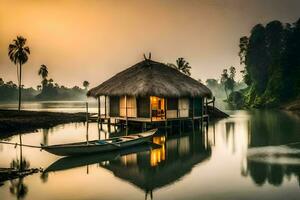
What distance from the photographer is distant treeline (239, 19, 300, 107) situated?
220ft

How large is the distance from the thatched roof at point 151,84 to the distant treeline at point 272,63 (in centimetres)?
3948

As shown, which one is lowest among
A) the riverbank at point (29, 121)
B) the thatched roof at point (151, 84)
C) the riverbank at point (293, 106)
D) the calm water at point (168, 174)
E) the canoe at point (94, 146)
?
the calm water at point (168, 174)

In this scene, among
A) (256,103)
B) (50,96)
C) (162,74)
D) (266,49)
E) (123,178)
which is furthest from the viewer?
(50,96)

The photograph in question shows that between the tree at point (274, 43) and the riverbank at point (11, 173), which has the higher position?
the tree at point (274, 43)

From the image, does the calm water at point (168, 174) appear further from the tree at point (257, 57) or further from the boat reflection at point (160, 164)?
the tree at point (257, 57)

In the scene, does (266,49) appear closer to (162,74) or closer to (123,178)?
(162,74)

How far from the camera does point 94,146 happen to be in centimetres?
1825

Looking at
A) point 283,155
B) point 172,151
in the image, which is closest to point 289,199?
point 283,155

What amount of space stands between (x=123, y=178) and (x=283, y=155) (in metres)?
9.23

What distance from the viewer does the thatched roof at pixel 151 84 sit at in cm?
2791

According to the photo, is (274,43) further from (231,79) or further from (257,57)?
(231,79)

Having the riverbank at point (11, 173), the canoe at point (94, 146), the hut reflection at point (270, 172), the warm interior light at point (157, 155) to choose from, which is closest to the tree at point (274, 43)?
the warm interior light at point (157, 155)

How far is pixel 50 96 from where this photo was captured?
189 m

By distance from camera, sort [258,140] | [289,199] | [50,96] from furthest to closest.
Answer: [50,96], [258,140], [289,199]
